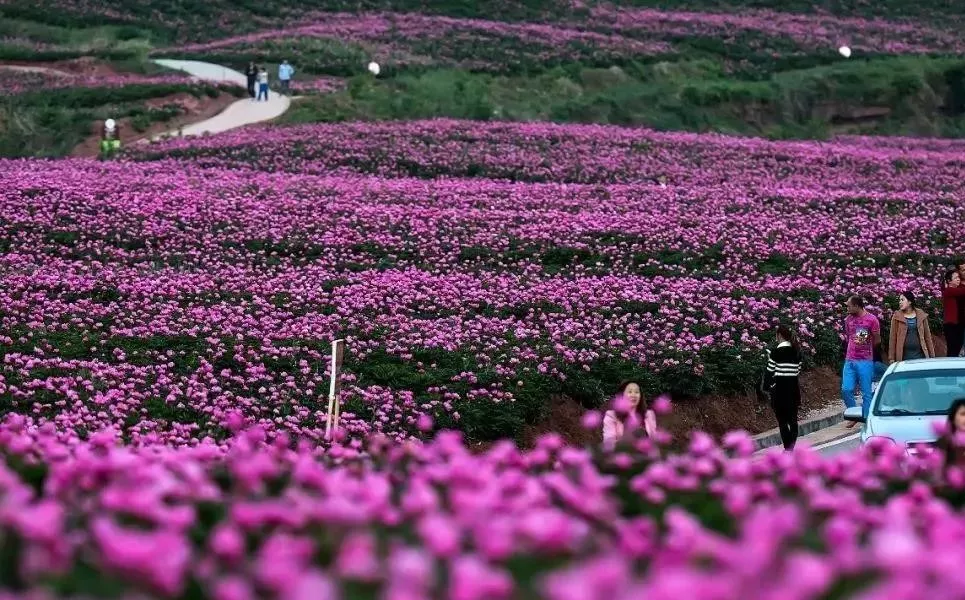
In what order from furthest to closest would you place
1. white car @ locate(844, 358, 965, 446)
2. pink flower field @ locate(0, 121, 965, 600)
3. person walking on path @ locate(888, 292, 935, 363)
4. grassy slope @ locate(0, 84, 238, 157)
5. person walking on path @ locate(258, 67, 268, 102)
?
1. person walking on path @ locate(258, 67, 268, 102)
2. grassy slope @ locate(0, 84, 238, 157)
3. person walking on path @ locate(888, 292, 935, 363)
4. white car @ locate(844, 358, 965, 446)
5. pink flower field @ locate(0, 121, 965, 600)

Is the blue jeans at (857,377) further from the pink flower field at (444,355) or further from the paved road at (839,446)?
the pink flower field at (444,355)

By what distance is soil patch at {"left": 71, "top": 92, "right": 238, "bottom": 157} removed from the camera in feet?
130

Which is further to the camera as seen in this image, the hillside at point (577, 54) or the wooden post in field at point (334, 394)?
the hillside at point (577, 54)

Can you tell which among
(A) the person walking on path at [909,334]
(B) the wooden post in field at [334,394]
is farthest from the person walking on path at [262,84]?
(B) the wooden post in field at [334,394]

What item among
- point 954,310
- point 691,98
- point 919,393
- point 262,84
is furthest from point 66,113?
point 919,393

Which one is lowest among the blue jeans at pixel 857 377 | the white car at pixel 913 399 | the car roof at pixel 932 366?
the blue jeans at pixel 857 377

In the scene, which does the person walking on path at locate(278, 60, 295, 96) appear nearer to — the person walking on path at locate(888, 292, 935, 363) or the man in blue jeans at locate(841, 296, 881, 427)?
the person walking on path at locate(888, 292, 935, 363)

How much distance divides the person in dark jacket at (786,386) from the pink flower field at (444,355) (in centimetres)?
110

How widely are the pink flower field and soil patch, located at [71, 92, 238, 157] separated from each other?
12.0ft

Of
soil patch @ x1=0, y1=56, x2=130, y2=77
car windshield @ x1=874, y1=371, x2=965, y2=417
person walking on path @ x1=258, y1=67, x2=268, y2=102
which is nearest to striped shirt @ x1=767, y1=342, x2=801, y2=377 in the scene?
car windshield @ x1=874, y1=371, x2=965, y2=417

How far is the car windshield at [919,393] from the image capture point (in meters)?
14.2

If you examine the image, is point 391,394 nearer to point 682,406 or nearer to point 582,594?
point 682,406

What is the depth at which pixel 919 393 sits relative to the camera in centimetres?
1452

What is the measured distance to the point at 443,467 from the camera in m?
6.34
